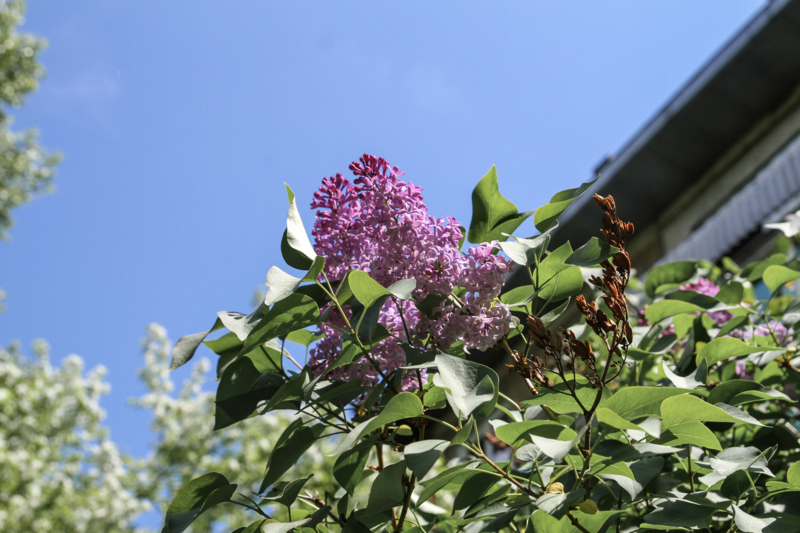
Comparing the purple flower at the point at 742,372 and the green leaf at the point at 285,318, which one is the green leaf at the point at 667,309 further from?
the green leaf at the point at 285,318

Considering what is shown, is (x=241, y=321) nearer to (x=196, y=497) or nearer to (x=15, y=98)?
(x=196, y=497)

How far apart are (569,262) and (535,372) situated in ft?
0.60

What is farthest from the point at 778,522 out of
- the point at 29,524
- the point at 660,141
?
the point at 29,524

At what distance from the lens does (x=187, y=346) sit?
34.6 inches

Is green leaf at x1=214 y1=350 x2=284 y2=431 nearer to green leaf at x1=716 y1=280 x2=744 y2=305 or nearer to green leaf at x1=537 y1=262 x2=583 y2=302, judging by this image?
green leaf at x1=537 y1=262 x2=583 y2=302

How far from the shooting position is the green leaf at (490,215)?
3.14 ft

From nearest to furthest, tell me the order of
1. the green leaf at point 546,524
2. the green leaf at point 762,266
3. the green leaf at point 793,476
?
the green leaf at point 546,524, the green leaf at point 793,476, the green leaf at point 762,266

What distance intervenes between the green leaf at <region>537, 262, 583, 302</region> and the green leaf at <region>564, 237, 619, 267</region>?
0.02 m

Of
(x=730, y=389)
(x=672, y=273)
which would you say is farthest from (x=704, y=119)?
(x=730, y=389)

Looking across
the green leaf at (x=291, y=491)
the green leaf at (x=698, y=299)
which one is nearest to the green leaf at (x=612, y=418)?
the green leaf at (x=291, y=491)

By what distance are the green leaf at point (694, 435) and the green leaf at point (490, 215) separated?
38 centimetres

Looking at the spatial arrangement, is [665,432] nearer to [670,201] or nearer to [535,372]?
[535,372]

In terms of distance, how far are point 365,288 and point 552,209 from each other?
13.1 inches

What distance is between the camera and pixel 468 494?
0.85 m
